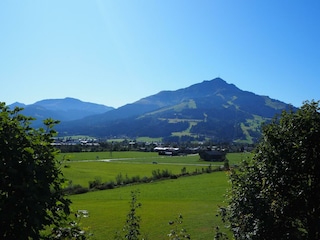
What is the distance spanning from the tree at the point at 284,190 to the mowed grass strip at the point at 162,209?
2879 mm

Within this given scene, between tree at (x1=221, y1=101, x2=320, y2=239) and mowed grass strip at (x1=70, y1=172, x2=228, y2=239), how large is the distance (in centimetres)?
288

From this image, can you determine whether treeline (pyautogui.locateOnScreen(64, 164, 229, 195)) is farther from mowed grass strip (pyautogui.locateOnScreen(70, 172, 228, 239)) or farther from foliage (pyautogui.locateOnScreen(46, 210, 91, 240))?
foliage (pyautogui.locateOnScreen(46, 210, 91, 240))

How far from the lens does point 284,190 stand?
10.4 meters

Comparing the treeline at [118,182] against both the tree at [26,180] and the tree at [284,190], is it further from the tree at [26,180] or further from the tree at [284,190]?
the tree at [26,180]

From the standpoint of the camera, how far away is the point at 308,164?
34.0ft

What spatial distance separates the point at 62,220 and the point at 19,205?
1.34 meters

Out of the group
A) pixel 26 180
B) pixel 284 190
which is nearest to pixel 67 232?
pixel 26 180

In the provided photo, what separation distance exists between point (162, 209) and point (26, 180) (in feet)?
122

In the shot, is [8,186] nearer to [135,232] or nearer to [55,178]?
[55,178]

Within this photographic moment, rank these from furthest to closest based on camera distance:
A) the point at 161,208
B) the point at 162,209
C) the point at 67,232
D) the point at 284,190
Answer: the point at 161,208, the point at 162,209, the point at 284,190, the point at 67,232

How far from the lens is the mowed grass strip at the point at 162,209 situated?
2938 cm

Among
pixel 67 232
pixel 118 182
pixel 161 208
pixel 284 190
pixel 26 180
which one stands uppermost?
pixel 26 180

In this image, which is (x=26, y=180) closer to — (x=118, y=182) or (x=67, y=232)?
(x=67, y=232)

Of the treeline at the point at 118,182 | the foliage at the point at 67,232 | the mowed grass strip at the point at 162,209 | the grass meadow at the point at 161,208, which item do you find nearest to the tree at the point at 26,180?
the foliage at the point at 67,232
